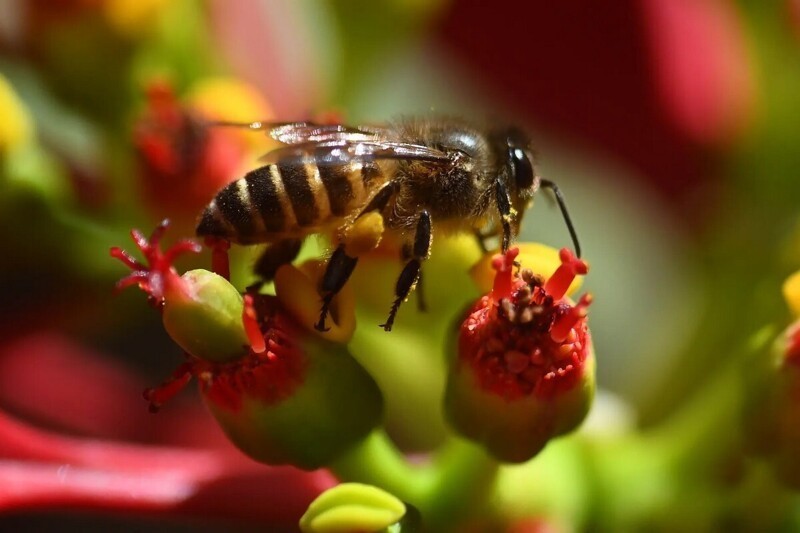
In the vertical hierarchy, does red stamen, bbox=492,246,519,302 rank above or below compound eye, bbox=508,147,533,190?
below

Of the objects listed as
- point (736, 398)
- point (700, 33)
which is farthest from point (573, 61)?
point (736, 398)

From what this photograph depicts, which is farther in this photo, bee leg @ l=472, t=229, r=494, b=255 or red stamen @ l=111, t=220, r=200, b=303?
bee leg @ l=472, t=229, r=494, b=255

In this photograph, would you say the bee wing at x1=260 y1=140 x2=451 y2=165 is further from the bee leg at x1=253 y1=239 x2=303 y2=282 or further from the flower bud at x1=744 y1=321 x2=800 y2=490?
the flower bud at x1=744 y1=321 x2=800 y2=490

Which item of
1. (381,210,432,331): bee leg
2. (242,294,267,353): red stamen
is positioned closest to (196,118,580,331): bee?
(381,210,432,331): bee leg

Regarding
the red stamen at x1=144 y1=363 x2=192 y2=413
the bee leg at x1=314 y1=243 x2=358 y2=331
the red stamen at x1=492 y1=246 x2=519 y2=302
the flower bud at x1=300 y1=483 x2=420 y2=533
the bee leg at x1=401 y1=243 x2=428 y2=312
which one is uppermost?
the red stamen at x1=492 y1=246 x2=519 y2=302

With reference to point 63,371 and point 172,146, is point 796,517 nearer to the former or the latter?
point 172,146

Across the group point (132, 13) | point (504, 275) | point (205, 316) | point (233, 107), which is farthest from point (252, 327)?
point (132, 13)
